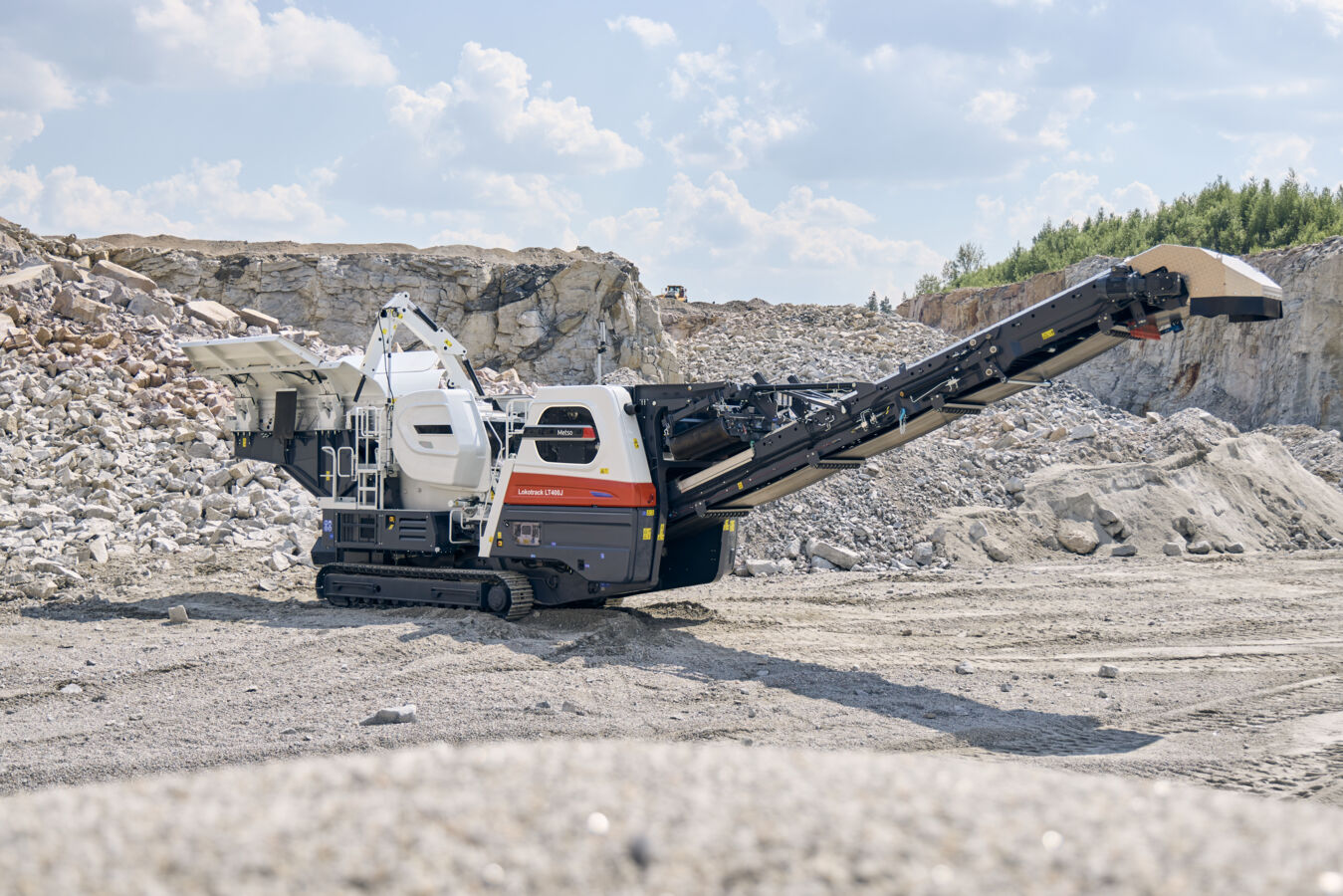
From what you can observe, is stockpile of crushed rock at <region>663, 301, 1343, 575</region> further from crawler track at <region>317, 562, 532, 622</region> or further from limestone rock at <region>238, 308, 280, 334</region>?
limestone rock at <region>238, 308, 280, 334</region>

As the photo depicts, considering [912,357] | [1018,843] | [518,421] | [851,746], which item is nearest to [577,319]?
[912,357]

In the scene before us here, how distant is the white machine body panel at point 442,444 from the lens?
35.1 feet

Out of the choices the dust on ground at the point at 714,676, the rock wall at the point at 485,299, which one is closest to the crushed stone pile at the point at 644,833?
the dust on ground at the point at 714,676

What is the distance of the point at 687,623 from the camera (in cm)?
1094

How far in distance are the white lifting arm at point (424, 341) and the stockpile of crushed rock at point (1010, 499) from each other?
533 cm

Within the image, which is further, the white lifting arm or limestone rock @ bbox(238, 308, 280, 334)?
limestone rock @ bbox(238, 308, 280, 334)

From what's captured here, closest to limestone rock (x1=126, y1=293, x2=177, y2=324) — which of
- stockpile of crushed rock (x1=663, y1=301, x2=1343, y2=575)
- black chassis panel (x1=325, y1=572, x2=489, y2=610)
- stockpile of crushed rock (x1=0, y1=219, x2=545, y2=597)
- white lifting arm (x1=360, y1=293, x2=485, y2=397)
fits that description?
→ stockpile of crushed rock (x1=0, y1=219, x2=545, y2=597)

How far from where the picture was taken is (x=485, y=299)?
3148 centimetres

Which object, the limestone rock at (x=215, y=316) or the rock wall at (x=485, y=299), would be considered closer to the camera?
the limestone rock at (x=215, y=316)

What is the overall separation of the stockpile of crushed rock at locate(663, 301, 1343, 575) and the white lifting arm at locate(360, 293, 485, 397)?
533cm

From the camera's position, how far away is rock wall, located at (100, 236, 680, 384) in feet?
98.6

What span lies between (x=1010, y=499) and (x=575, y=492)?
33.3 ft

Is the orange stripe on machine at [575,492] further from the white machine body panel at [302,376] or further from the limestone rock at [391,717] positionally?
the limestone rock at [391,717]

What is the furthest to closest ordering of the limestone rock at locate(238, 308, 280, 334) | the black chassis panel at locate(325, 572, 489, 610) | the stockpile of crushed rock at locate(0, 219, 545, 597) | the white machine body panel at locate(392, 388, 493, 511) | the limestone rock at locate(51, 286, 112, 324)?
the limestone rock at locate(238, 308, 280, 334) < the limestone rock at locate(51, 286, 112, 324) < the stockpile of crushed rock at locate(0, 219, 545, 597) < the white machine body panel at locate(392, 388, 493, 511) < the black chassis panel at locate(325, 572, 489, 610)
